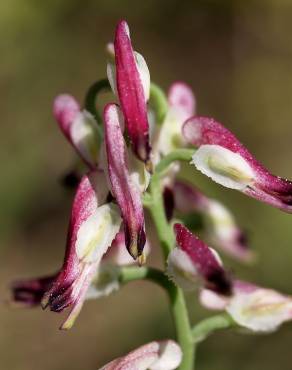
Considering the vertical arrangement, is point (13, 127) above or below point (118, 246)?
above

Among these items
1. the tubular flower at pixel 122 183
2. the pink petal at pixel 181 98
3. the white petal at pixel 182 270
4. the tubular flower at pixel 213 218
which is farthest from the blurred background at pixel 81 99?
the tubular flower at pixel 122 183

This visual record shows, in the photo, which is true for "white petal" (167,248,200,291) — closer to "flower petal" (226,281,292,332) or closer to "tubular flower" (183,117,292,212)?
"tubular flower" (183,117,292,212)

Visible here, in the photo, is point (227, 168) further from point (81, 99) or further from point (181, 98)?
point (81, 99)

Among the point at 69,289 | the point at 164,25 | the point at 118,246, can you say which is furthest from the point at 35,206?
the point at 69,289

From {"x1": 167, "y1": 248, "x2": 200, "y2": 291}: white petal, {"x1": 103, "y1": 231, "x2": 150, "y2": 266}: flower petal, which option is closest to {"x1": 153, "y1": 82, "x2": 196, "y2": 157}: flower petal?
{"x1": 103, "y1": 231, "x2": 150, "y2": 266}: flower petal

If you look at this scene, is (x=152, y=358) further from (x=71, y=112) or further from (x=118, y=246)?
(x=71, y=112)
